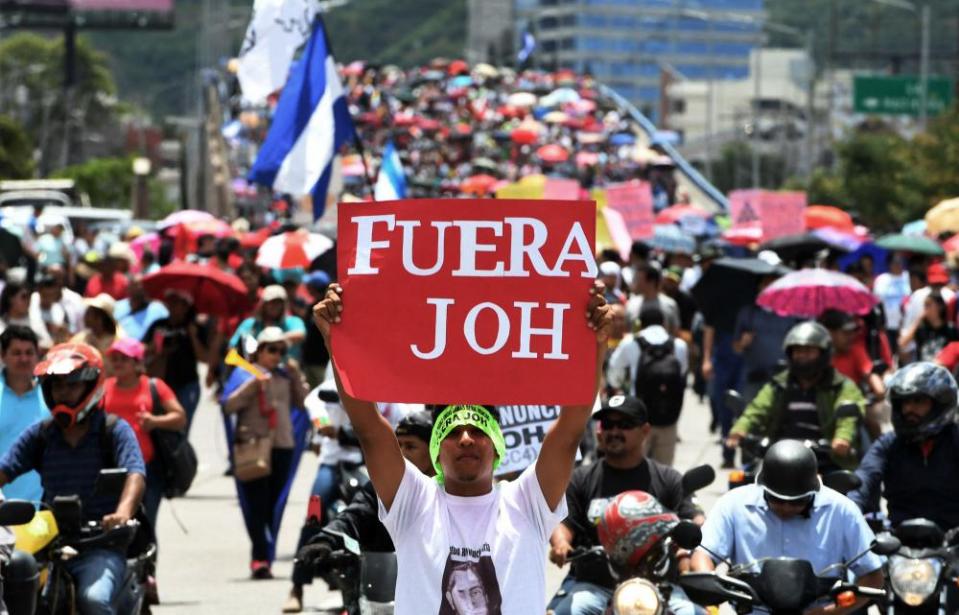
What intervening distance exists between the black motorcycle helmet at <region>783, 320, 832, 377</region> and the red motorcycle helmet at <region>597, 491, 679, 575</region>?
3.38m

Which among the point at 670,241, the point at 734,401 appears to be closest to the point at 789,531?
the point at 734,401

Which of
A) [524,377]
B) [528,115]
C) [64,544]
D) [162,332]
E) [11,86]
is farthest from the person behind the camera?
[11,86]

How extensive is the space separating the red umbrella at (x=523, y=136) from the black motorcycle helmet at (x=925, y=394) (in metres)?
63.2

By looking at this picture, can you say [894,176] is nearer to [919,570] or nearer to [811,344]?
[811,344]

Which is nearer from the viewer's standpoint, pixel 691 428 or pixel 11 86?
pixel 691 428

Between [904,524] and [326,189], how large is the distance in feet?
30.5

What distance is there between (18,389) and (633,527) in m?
3.46

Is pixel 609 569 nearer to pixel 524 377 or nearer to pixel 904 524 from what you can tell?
pixel 904 524

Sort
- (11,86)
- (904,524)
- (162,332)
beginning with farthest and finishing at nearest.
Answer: (11,86), (162,332), (904,524)

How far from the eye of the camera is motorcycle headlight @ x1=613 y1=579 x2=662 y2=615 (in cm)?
720

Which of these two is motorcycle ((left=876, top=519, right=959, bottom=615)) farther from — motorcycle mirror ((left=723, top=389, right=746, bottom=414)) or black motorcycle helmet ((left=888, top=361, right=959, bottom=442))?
motorcycle mirror ((left=723, top=389, right=746, bottom=414))

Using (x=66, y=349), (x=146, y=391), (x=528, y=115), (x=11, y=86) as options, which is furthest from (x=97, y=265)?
(x=11, y=86)

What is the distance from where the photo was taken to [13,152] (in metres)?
100

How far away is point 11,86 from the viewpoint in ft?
421
